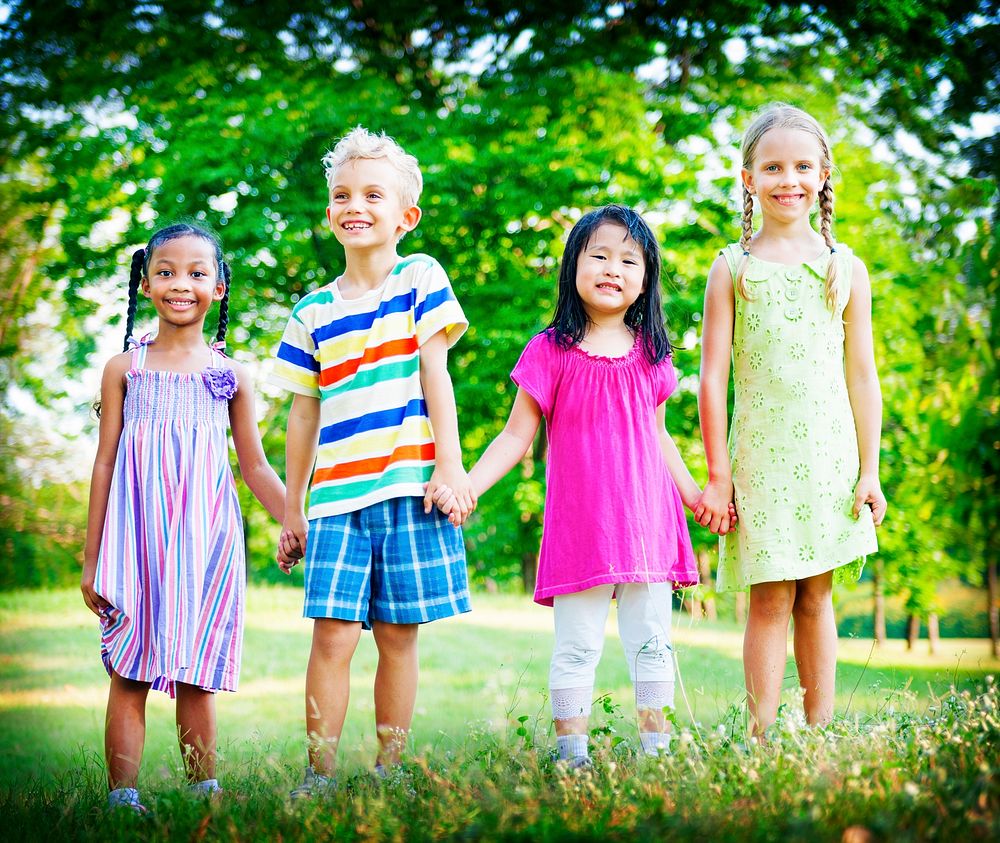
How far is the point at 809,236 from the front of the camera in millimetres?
3260

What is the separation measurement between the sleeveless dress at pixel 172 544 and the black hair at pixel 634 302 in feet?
3.78

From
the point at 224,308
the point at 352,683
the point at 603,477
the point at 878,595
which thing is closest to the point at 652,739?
the point at 603,477

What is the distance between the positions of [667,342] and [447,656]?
4104 mm

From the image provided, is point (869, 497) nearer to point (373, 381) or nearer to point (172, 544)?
point (373, 381)

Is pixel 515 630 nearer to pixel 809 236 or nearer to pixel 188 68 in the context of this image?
pixel 809 236

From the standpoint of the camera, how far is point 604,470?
299 cm

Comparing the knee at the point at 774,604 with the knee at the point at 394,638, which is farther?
the knee at the point at 774,604

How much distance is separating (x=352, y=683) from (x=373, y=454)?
14.4ft

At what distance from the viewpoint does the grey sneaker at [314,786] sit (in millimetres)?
2615

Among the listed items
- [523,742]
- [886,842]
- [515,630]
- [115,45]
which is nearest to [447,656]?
[515,630]

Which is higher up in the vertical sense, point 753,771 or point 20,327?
point 20,327

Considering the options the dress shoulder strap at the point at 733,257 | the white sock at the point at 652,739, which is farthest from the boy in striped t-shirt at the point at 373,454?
the dress shoulder strap at the point at 733,257

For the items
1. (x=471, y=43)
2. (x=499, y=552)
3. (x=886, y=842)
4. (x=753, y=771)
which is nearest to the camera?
(x=886, y=842)

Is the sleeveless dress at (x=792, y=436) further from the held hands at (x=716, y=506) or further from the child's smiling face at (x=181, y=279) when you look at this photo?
the child's smiling face at (x=181, y=279)
